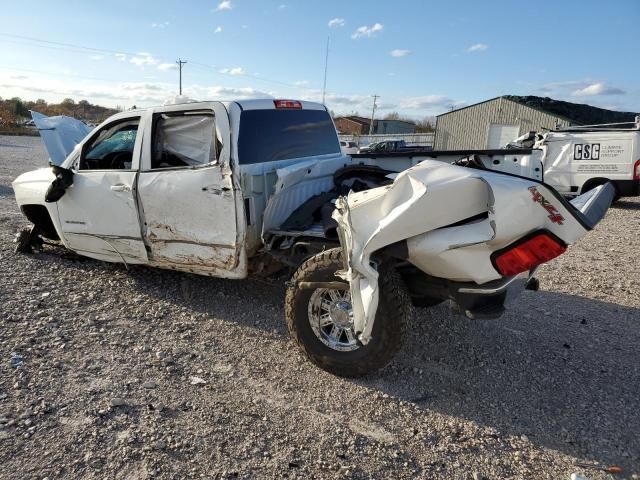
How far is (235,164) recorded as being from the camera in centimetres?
392

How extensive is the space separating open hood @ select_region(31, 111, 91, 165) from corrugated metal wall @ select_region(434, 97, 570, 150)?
29080 millimetres

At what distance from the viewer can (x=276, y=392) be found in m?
3.24

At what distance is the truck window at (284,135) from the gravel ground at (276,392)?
1497 millimetres

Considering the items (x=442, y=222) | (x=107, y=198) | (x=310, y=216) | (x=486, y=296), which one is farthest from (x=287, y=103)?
(x=486, y=296)

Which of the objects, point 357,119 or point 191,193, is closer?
point 191,193

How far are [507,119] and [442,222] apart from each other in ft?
108

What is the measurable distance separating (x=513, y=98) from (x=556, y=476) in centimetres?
3346

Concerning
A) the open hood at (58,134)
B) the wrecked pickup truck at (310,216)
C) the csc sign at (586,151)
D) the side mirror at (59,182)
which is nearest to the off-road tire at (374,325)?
the wrecked pickup truck at (310,216)

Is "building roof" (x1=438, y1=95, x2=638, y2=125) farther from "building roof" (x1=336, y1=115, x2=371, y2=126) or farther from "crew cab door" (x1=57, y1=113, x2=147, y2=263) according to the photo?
"building roof" (x1=336, y1=115, x2=371, y2=126)

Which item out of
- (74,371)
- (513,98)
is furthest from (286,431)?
(513,98)

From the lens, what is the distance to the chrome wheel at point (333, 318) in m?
3.42

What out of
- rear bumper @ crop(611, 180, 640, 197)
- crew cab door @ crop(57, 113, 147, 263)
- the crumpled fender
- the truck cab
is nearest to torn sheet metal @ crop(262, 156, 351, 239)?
the truck cab

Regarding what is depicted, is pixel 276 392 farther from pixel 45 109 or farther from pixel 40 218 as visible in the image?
pixel 45 109

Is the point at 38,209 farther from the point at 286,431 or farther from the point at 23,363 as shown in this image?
the point at 286,431
